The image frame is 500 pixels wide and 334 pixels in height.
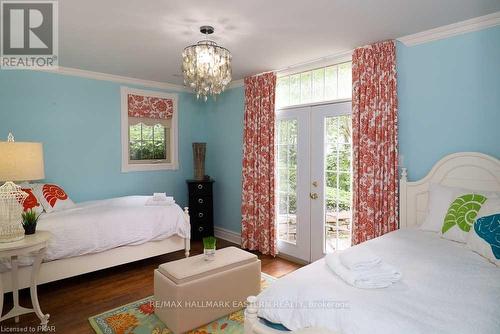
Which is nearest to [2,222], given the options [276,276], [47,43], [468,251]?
[47,43]

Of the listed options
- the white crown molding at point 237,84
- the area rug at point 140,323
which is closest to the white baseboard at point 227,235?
the area rug at point 140,323

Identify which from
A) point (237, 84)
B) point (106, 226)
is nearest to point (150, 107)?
point (237, 84)

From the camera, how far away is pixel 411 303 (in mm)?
1408

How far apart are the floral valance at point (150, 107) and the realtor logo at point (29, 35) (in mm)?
1126

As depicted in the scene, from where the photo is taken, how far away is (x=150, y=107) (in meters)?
4.90

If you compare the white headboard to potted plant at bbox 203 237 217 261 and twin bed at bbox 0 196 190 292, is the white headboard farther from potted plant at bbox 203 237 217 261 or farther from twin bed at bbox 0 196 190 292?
twin bed at bbox 0 196 190 292

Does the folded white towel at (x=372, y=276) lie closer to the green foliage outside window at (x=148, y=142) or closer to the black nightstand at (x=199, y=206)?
the black nightstand at (x=199, y=206)

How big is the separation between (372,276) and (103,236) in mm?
2825

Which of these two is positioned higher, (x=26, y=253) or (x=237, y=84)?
(x=237, y=84)

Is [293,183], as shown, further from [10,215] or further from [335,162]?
[10,215]

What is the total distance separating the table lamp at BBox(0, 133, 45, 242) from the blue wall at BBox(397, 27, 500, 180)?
3458 mm

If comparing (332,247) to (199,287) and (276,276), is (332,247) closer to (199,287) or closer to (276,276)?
(276,276)

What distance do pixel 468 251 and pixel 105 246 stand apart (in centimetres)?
333

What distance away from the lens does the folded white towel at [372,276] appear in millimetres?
1593
